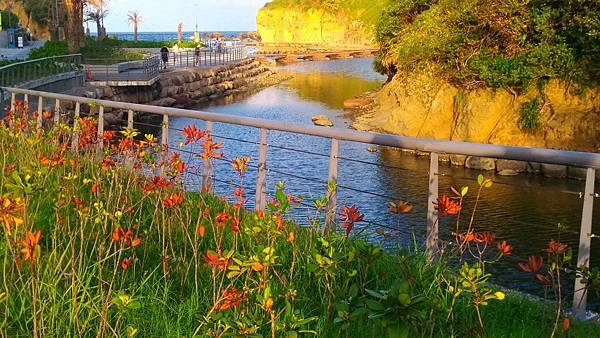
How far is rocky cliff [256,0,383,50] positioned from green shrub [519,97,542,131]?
325 feet

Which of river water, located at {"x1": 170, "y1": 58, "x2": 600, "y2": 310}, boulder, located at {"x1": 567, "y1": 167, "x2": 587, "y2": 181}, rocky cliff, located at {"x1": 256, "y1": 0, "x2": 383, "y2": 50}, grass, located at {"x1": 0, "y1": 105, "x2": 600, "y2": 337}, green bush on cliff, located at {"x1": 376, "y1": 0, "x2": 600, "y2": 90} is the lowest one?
river water, located at {"x1": 170, "y1": 58, "x2": 600, "y2": 310}

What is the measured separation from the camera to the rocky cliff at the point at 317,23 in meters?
130

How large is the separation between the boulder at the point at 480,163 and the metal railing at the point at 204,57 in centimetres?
2858

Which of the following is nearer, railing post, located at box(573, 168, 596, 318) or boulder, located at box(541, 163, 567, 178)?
railing post, located at box(573, 168, 596, 318)

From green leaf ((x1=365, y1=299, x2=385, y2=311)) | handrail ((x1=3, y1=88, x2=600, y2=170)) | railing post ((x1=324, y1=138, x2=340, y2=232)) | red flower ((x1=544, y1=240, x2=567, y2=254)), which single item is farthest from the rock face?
green leaf ((x1=365, y1=299, x2=385, y2=311))

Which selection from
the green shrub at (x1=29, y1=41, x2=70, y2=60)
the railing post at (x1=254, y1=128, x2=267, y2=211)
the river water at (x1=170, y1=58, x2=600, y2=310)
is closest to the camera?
the railing post at (x1=254, y1=128, x2=267, y2=211)

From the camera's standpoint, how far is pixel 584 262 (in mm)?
4445

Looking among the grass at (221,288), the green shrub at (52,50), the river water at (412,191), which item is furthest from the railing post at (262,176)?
the green shrub at (52,50)

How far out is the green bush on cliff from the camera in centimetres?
2117

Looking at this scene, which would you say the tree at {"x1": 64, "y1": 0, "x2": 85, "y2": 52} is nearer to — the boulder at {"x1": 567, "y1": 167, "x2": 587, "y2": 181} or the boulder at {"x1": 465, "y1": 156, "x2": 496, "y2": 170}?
the boulder at {"x1": 465, "y1": 156, "x2": 496, "y2": 170}

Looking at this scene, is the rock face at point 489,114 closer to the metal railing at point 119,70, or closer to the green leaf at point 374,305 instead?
the metal railing at point 119,70

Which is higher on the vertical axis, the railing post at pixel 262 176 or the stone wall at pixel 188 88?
the railing post at pixel 262 176

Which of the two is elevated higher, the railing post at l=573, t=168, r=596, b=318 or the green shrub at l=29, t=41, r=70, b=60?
the green shrub at l=29, t=41, r=70, b=60

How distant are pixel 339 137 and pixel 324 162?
1626 centimetres
